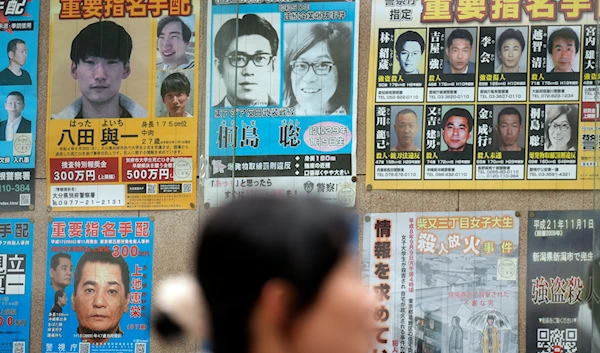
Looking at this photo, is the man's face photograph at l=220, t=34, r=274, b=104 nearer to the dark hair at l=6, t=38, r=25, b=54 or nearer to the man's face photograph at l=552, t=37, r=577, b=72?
the dark hair at l=6, t=38, r=25, b=54

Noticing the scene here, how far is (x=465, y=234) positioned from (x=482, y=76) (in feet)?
2.65

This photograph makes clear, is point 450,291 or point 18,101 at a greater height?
point 18,101

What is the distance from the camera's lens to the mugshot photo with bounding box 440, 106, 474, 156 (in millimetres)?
4148

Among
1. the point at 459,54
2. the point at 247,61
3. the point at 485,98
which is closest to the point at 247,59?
the point at 247,61

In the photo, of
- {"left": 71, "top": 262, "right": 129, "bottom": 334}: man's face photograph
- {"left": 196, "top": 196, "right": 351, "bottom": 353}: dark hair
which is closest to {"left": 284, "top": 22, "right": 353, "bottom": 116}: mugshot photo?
{"left": 71, "top": 262, "right": 129, "bottom": 334}: man's face photograph

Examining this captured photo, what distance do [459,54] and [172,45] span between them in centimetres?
155

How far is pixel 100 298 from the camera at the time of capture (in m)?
4.46

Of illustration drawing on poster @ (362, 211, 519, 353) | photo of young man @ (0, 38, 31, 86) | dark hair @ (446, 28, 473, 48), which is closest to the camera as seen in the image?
illustration drawing on poster @ (362, 211, 519, 353)

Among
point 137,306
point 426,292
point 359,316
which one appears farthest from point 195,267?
point 137,306

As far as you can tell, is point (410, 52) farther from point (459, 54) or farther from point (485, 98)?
point (485, 98)

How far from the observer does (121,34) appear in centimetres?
456

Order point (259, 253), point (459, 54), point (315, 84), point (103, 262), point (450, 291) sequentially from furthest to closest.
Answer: point (103, 262), point (315, 84), point (459, 54), point (450, 291), point (259, 253)

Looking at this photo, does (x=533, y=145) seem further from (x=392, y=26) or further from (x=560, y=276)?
(x=392, y=26)

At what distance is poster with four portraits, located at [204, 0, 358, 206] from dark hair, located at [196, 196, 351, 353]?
3278 mm
